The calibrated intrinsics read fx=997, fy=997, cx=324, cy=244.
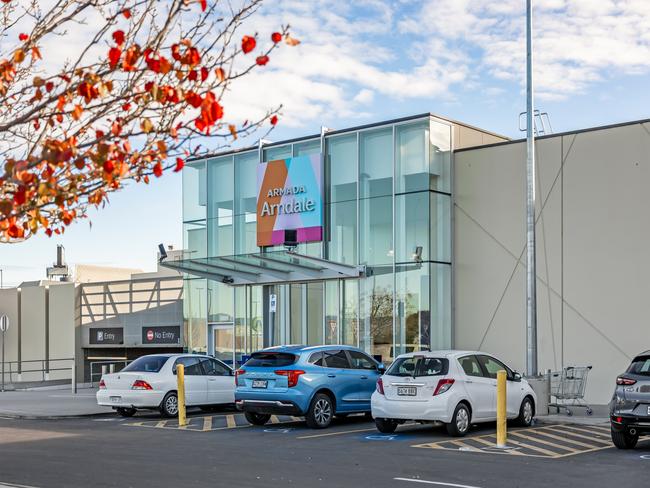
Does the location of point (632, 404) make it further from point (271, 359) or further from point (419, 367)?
point (271, 359)

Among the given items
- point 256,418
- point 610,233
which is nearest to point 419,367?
point 256,418

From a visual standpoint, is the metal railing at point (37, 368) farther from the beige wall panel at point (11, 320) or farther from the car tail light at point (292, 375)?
the car tail light at point (292, 375)

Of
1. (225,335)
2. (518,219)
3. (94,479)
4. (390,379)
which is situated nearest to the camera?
(94,479)

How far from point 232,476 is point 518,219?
15482 millimetres

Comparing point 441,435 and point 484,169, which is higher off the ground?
point 484,169

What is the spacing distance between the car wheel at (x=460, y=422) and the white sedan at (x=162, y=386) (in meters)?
6.76

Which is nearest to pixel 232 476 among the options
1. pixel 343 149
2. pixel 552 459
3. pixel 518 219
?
pixel 552 459

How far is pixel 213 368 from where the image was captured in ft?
72.3

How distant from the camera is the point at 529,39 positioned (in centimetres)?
2106

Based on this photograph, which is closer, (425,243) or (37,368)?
(425,243)

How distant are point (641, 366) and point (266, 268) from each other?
15147 millimetres

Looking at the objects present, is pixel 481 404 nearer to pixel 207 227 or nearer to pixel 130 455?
pixel 130 455

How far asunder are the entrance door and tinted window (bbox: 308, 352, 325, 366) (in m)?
12.7

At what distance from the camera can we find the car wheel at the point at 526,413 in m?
18.2
